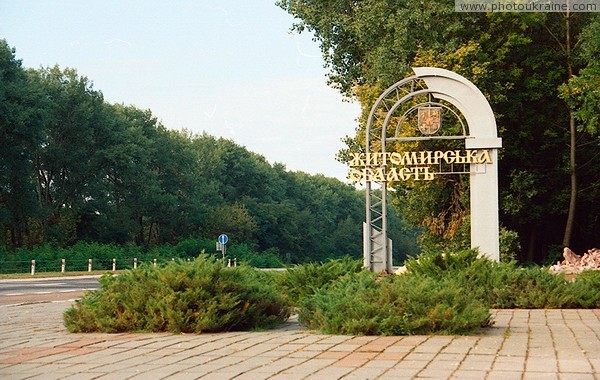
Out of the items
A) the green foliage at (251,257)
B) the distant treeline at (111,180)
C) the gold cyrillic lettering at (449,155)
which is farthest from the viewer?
the green foliage at (251,257)

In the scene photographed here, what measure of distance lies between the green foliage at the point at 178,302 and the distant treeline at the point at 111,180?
122 feet

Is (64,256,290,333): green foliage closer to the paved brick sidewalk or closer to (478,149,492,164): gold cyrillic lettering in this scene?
the paved brick sidewalk

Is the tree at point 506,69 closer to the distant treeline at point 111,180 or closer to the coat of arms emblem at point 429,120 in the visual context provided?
the coat of arms emblem at point 429,120

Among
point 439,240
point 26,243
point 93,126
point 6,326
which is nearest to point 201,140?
point 93,126

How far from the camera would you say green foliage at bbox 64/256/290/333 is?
10.9 metres

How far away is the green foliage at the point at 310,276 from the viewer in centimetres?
1485

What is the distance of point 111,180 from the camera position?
6938cm

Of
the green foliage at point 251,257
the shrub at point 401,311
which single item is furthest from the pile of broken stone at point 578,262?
the green foliage at point 251,257

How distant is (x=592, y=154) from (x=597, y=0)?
7129mm

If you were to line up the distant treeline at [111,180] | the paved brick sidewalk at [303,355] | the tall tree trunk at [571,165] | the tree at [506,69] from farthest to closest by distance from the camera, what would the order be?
the distant treeline at [111,180], the tall tree trunk at [571,165], the tree at [506,69], the paved brick sidewalk at [303,355]

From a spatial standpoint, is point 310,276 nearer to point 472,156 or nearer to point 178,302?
point 178,302

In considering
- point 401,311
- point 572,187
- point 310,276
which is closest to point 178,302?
point 401,311

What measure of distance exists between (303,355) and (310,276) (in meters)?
6.22

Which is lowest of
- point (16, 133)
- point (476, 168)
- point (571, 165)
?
point (476, 168)
